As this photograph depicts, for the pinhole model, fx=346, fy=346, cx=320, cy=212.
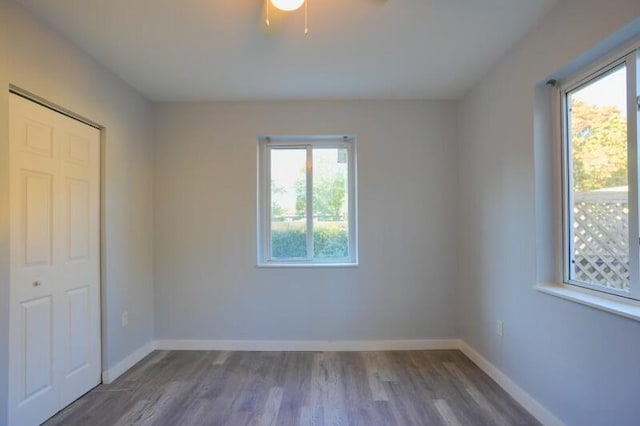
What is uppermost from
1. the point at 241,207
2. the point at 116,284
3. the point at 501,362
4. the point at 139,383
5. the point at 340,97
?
the point at 340,97

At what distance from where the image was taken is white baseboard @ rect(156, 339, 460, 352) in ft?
11.3

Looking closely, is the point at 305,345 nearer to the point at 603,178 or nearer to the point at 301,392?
the point at 301,392

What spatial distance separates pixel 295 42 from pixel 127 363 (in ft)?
9.87

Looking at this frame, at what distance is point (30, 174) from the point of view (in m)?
2.13

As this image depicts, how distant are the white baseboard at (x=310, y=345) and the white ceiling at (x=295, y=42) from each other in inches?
96.7

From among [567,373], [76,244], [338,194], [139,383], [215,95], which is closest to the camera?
[567,373]

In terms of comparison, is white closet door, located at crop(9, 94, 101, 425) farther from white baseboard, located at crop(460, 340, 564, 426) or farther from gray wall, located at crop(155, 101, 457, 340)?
white baseboard, located at crop(460, 340, 564, 426)

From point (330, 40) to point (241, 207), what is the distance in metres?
1.83

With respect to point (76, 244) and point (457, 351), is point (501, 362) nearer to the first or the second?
point (457, 351)

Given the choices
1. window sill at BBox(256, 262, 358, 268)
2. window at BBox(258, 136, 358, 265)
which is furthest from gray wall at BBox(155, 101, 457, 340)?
window at BBox(258, 136, 358, 265)

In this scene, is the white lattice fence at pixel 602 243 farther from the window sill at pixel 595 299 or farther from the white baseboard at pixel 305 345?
the white baseboard at pixel 305 345

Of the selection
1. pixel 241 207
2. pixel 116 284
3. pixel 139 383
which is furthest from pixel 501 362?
pixel 116 284

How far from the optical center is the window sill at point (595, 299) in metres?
1.62

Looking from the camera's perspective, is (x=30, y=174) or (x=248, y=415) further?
(x=248, y=415)
